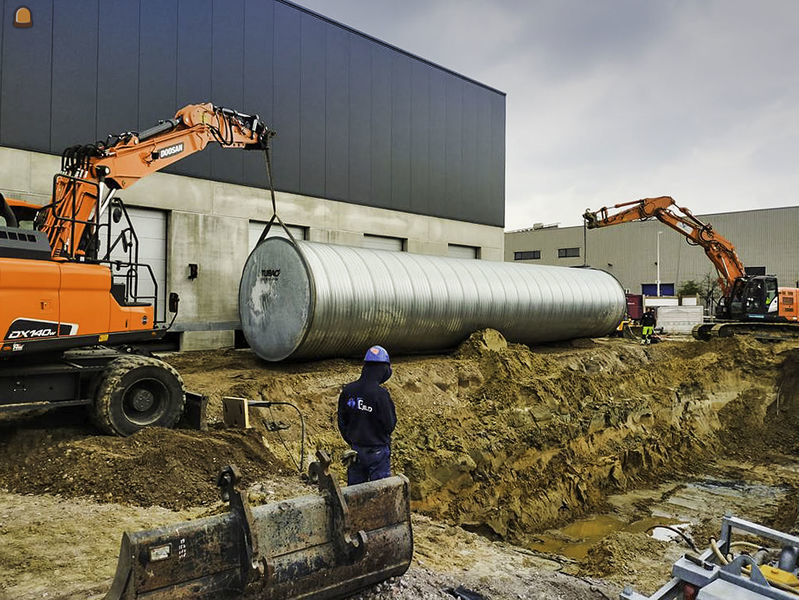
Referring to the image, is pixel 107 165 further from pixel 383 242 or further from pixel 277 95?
pixel 383 242

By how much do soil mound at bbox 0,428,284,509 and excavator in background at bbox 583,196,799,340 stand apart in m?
18.1

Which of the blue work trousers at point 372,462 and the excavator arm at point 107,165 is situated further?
the excavator arm at point 107,165

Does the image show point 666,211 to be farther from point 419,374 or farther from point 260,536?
point 260,536

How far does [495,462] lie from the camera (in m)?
10.2

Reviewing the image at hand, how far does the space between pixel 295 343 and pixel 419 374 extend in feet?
8.96

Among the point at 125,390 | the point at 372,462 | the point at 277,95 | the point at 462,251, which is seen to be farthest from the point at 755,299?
the point at 125,390

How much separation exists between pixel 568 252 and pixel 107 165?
56533 millimetres

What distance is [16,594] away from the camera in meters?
4.35

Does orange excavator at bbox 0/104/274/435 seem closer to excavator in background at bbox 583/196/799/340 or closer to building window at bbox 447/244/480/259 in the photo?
building window at bbox 447/244/480/259

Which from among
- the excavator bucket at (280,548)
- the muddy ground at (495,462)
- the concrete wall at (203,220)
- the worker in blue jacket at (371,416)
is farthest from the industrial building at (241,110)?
the excavator bucket at (280,548)

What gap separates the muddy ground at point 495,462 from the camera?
5.52 meters

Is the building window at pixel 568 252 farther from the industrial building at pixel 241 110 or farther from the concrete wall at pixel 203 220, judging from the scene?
A: the concrete wall at pixel 203 220

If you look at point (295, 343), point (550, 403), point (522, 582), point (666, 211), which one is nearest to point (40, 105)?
point (295, 343)

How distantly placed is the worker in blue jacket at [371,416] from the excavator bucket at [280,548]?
0.91 metres
